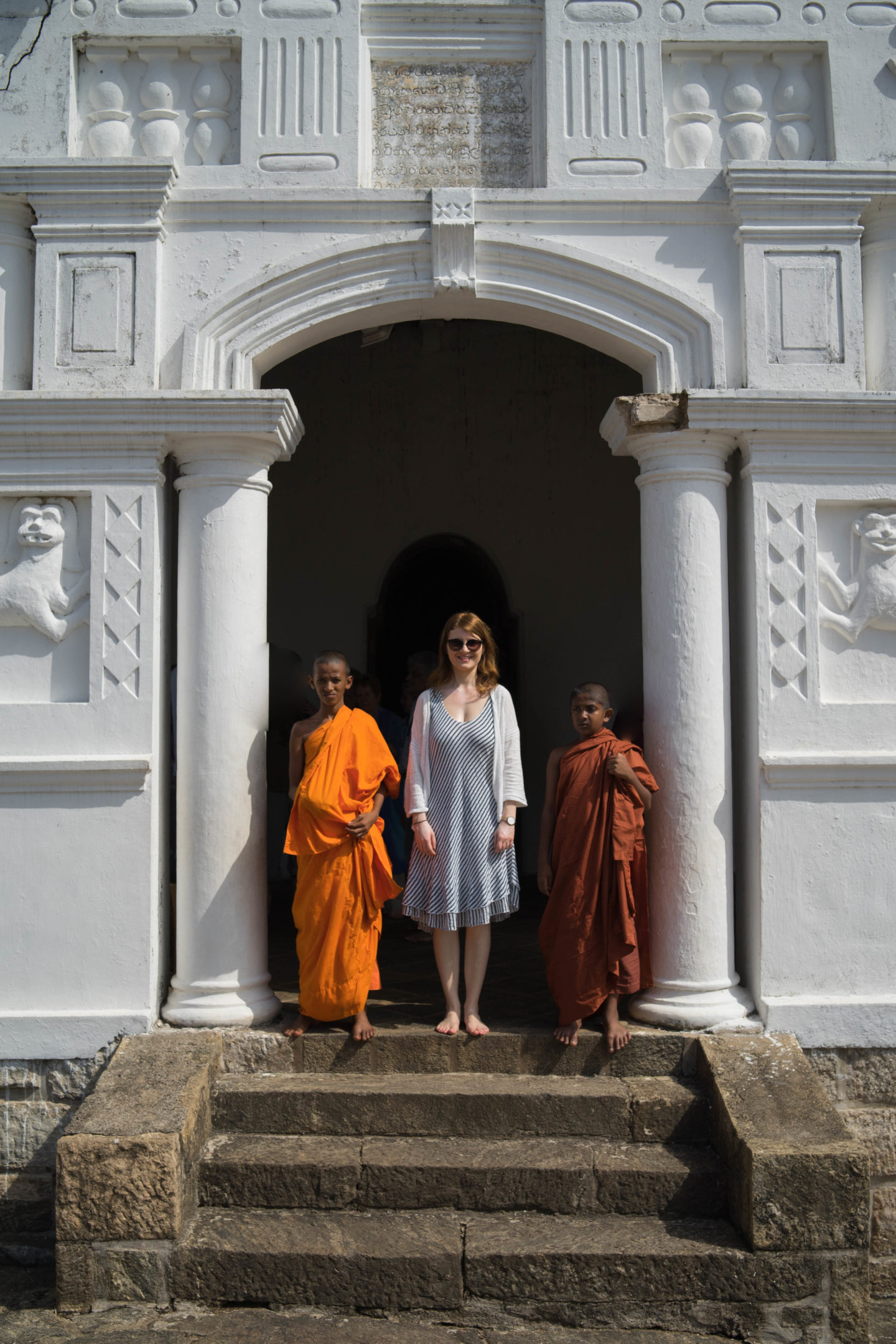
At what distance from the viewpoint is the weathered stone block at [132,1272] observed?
3.73 m

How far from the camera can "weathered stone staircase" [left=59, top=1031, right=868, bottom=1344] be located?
364 cm

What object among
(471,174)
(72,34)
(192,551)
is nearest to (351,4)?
(471,174)

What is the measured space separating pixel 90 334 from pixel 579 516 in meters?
4.48

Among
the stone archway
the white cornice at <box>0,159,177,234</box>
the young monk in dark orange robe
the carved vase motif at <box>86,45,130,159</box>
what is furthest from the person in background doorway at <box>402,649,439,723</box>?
the carved vase motif at <box>86,45,130,159</box>

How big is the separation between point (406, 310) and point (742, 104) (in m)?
1.69

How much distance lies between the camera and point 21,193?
4.73 meters

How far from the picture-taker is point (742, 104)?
15.9ft

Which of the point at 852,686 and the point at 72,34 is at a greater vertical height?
the point at 72,34

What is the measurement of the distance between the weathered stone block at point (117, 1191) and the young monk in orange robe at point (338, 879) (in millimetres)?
877

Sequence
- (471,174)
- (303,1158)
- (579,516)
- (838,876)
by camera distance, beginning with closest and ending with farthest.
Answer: (303,1158) < (838,876) < (471,174) < (579,516)

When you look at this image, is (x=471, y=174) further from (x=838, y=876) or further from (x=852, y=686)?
(x=838, y=876)

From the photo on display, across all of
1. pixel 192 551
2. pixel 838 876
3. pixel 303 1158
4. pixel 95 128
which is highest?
pixel 95 128

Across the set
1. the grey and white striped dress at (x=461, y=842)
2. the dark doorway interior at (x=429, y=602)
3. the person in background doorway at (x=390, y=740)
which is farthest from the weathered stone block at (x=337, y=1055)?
the dark doorway interior at (x=429, y=602)

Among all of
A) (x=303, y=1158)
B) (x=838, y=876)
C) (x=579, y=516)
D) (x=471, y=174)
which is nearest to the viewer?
(x=303, y=1158)
